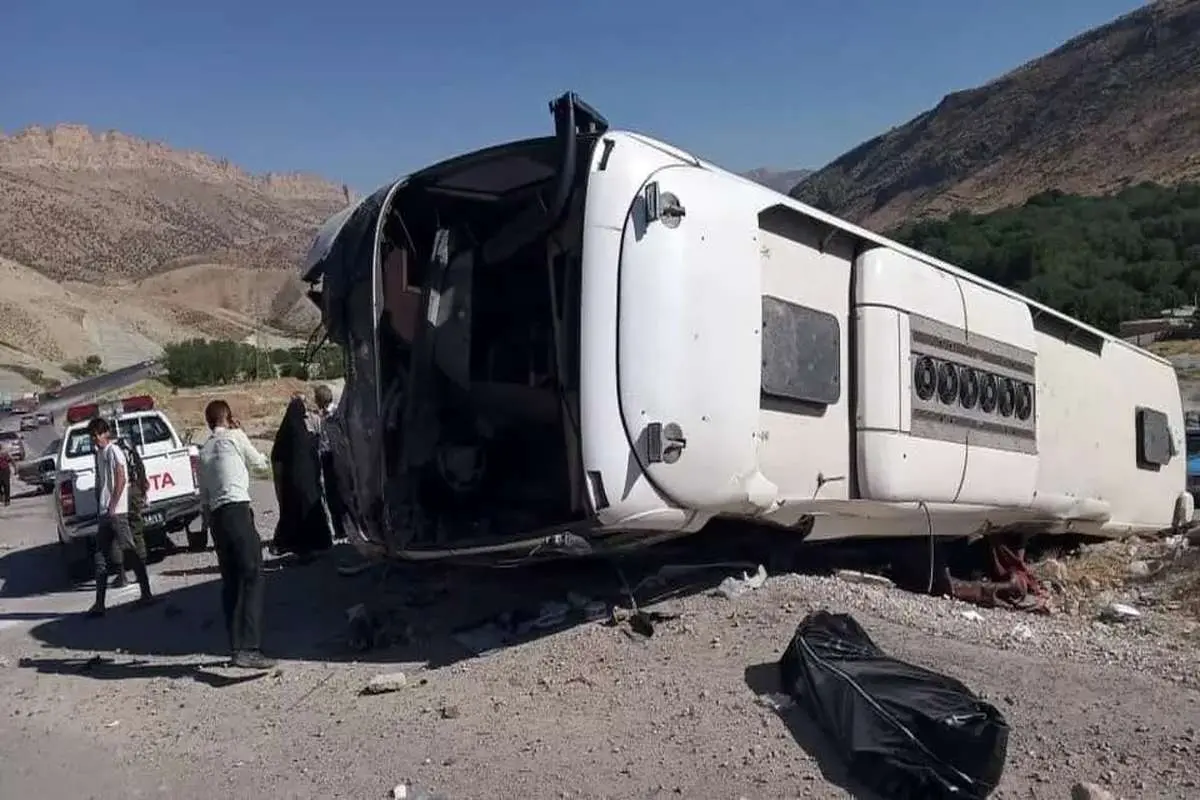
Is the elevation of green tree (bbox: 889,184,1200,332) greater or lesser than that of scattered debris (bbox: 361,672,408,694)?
greater

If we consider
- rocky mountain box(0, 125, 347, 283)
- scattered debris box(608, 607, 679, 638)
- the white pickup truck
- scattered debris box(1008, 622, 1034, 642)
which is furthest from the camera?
rocky mountain box(0, 125, 347, 283)

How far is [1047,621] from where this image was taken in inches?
273

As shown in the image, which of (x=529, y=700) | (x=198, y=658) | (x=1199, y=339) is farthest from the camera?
(x=1199, y=339)

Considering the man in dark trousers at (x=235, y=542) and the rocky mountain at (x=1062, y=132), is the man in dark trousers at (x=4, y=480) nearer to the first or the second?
the man in dark trousers at (x=235, y=542)

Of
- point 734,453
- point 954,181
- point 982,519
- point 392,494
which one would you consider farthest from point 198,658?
point 954,181

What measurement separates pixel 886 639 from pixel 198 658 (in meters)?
3.90

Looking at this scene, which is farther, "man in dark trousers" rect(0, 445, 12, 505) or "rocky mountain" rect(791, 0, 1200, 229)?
"rocky mountain" rect(791, 0, 1200, 229)

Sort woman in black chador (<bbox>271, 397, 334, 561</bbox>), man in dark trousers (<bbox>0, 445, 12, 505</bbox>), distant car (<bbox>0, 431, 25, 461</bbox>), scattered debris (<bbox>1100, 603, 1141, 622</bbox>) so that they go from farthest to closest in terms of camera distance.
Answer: distant car (<bbox>0, 431, 25, 461</bbox>)
man in dark trousers (<bbox>0, 445, 12, 505</bbox>)
woman in black chador (<bbox>271, 397, 334, 561</bbox>)
scattered debris (<bbox>1100, 603, 1141, 622</bbox>)

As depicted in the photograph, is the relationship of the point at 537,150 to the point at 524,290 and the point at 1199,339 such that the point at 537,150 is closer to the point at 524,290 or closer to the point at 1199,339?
the point at 524,290

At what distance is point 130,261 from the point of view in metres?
124

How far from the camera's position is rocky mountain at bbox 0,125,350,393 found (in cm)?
8369

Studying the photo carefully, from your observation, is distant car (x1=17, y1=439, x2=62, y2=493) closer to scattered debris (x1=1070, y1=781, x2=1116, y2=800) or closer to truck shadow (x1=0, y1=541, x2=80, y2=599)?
truck shadow (x1=0, y1=541, x2=80, y2=599)

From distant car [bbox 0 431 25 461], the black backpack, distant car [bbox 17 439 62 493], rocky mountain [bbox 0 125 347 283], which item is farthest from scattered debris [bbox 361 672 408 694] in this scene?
rocky mountain [bbox 0 125 347 283]

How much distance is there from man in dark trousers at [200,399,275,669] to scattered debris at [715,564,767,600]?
96.0 inches
